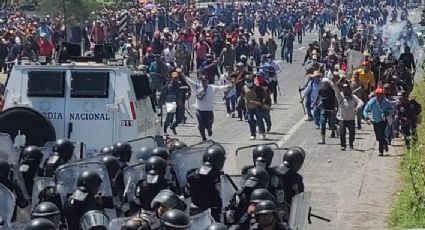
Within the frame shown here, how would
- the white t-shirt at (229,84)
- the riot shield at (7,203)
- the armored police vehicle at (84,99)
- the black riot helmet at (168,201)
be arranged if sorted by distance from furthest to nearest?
1. the white t-shirt at (229,84)
2. the armored police vehicle at (84,99)
3. the riot shield at (7,203)
4. the black riot helmet at (168,201)

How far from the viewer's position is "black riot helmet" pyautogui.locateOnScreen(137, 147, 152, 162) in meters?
13.5

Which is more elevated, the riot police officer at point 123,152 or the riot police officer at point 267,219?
the riot police officer at point 267,219

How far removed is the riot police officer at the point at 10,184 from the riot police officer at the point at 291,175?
9.48 ft

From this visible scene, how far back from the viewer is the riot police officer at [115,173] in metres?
12.5

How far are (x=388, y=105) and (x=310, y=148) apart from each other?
1.81 m

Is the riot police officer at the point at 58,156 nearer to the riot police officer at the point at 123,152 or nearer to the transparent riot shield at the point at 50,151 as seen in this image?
the transparent riot shield at the point at 50,151

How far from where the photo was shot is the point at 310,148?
73.4ft

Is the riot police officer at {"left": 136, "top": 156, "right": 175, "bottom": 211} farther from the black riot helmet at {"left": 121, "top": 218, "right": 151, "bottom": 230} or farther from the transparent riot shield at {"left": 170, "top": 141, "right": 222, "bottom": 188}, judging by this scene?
→ the black riot helmet at {"left": 121, "top": 218, "right": 151, "bottom": 230}

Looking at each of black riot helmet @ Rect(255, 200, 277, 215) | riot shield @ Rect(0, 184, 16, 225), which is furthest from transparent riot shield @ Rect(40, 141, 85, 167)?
black riot helmet @ Rect(255, 200, 277, 215)

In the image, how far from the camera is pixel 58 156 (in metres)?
13.5

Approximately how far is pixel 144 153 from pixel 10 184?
1.98m

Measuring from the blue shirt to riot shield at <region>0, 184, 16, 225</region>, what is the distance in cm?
1131

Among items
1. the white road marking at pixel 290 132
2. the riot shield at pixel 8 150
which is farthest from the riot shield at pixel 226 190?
the white road marking at pixel 290 132

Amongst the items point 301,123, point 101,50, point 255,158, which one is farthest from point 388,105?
point 255,158
